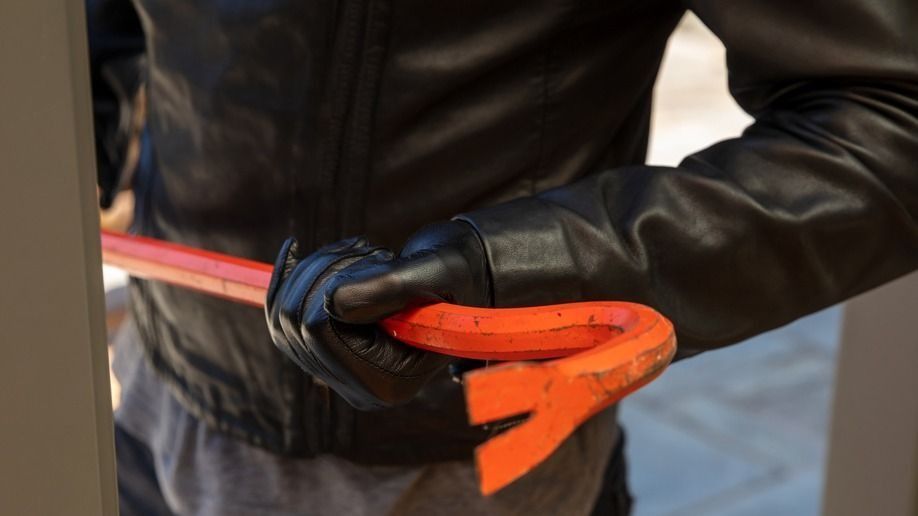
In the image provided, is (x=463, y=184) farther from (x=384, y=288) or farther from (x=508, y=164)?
(x=384, y=288)

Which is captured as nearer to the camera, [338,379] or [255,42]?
[338,379]

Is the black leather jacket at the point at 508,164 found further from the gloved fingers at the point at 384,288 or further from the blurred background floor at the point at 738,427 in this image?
the blurred background floor at the point at 738,427

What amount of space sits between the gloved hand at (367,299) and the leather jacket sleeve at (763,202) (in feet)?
0.09

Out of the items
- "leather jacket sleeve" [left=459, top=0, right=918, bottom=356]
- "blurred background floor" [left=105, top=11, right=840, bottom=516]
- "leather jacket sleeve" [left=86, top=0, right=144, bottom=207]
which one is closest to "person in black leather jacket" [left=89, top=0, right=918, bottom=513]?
"leather jacket sleeve" [left=459, top=0, right=918, bottom=356]

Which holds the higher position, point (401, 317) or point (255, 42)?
point (255, 42)

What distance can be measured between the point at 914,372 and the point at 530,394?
0.63m

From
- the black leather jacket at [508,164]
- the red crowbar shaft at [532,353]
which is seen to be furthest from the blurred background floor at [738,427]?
the red crowbar shaft at [532,353]

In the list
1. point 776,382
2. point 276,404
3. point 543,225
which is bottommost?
point 776,382

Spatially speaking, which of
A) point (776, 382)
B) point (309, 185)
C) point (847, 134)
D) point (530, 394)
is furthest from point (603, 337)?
point (776, 382)

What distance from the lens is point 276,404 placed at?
2.98 feet

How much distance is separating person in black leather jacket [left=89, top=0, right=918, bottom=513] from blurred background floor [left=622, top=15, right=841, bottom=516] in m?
1.54

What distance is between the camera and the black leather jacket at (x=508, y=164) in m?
0.68

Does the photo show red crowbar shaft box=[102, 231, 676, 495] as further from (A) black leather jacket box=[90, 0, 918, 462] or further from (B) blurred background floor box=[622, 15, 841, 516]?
(B) blurred background floor box=[622, 15, 841, 516]

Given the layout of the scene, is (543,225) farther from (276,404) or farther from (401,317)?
(276,404)
